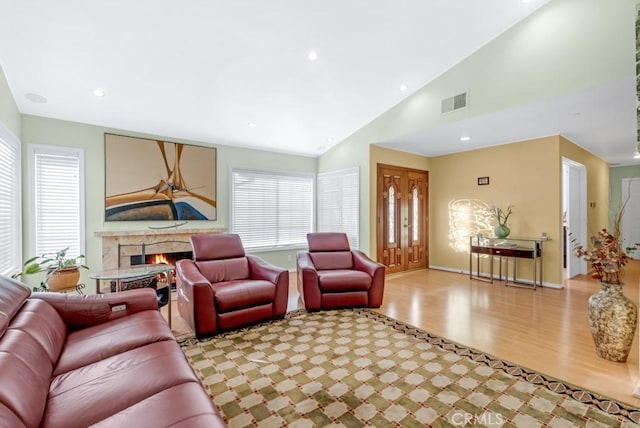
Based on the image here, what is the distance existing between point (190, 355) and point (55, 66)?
313 centimetres

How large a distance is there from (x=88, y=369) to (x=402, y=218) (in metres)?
5.26

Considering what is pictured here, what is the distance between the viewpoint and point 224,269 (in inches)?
145

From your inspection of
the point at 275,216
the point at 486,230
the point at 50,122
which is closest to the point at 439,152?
the point at 486,230

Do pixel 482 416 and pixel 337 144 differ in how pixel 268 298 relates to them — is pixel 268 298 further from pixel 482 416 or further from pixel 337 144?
pixel 337 144

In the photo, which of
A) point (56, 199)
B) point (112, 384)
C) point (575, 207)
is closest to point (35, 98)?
point (56, 199)

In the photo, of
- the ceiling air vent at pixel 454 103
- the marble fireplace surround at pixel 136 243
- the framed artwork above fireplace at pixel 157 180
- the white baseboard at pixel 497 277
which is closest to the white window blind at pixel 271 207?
the framed artwork above fireplace at pixel 157 180

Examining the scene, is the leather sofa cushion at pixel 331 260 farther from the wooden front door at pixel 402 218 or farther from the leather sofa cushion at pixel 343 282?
the wooden front door at pixel 402 218

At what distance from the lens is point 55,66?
3.01 meters

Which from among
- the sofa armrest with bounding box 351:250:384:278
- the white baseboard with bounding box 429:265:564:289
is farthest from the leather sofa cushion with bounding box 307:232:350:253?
the white baseboard with bounding box 429:265:564:289

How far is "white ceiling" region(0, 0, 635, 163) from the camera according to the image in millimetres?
2672

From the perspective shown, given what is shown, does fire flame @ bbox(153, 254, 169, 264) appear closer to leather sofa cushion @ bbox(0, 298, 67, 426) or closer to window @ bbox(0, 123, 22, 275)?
window @ bbox(0, 123, 22, 275)

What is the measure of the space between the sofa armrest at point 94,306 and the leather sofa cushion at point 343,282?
1.90 m

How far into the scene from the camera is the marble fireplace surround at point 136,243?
417 cm

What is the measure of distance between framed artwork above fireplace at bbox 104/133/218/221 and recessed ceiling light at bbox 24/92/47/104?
789 millimetres
